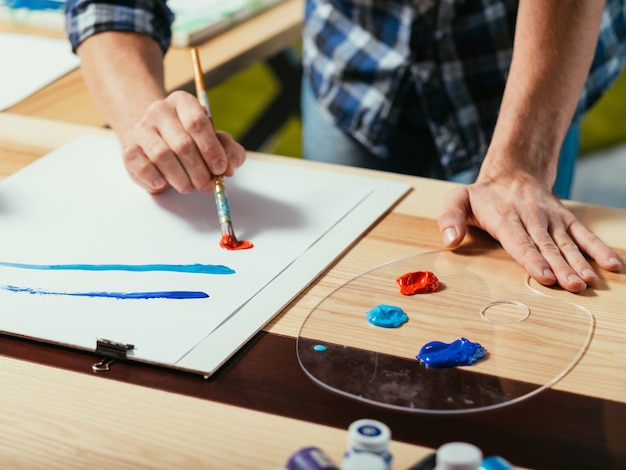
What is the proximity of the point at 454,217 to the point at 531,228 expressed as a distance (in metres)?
0.08

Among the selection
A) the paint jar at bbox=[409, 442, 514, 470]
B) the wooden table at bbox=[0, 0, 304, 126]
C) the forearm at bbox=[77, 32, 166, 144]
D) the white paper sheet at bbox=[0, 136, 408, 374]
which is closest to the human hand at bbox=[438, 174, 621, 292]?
the white paper sheet at bbox=[0, 136, 408, 374]

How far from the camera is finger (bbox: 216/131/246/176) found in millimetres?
1121

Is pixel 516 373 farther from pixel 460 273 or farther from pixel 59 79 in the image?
pixel 59 79

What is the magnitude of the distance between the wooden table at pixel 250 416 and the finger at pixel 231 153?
0.29 metres

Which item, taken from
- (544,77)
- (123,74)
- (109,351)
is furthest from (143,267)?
(544,77)

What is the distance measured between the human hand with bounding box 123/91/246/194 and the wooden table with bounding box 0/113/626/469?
287 millimetres

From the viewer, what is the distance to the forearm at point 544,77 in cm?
112

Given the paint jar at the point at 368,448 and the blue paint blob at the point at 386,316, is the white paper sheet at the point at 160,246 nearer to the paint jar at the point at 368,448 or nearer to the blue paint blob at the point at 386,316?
the blue paint blob at the point at 386,316

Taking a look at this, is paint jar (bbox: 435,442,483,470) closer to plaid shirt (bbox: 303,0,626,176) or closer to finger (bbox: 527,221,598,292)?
finger (bbox: 527,221,598,292)

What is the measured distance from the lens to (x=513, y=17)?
1.38m

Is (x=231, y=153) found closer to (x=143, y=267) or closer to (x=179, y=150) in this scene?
(x=179, y=150)

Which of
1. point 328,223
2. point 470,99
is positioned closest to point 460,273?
point 328,223

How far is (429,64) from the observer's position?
1.39m

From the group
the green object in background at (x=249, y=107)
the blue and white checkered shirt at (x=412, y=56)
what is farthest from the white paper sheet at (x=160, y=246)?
the green object in background at (x=249, y=107)
